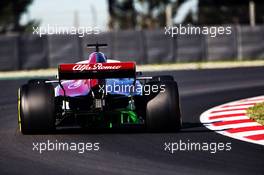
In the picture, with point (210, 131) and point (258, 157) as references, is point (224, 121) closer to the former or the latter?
point (210, 131)

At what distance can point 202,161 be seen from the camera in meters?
→ 9.68

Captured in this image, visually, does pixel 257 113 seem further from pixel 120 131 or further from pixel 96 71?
pixel 96 71

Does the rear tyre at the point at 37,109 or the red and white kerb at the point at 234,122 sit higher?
the rear tyre at the point at 37,109

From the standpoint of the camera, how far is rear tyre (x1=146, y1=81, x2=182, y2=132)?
1230 cm

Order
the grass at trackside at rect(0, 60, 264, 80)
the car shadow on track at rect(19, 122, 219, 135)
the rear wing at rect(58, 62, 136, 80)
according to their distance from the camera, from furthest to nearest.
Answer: the grass at trackside at rect(0, 60, 264, 80), the car shadow on track at rect(19, 122, 219, 135), the rear wing at rect(58, 62, 136, 80)

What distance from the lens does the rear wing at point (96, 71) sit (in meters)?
12.2

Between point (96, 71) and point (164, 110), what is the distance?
43.6 inches
